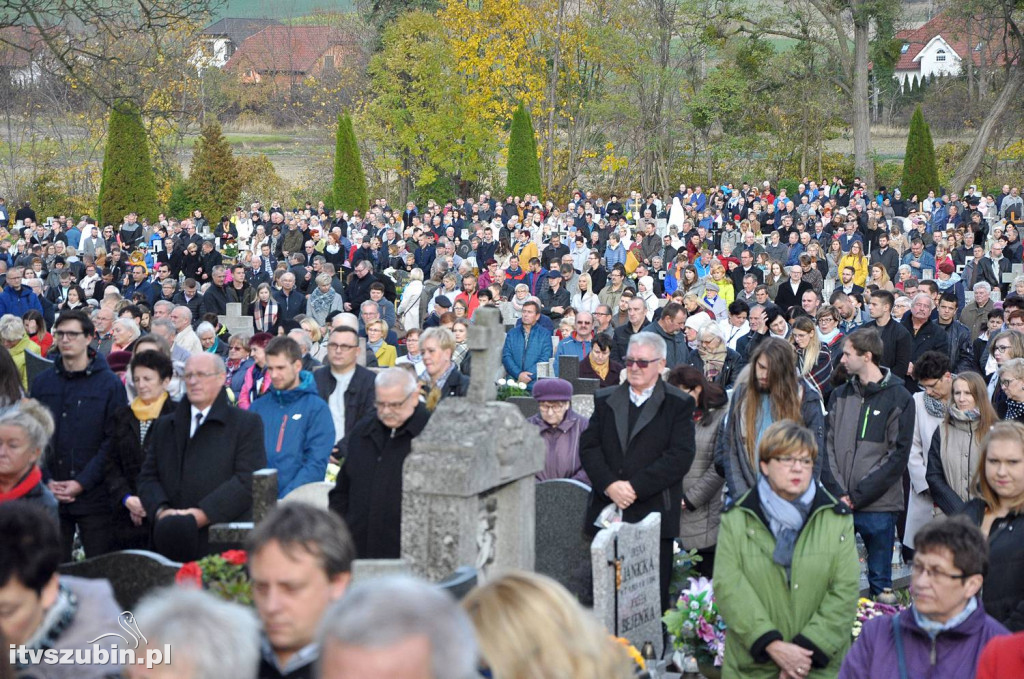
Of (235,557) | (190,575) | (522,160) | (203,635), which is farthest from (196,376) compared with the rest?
(522,160)

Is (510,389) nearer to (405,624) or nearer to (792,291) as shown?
(792,291)

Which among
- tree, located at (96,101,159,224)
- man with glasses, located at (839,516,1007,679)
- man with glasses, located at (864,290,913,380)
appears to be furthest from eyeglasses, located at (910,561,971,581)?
tree, located at (96,101,159,224)

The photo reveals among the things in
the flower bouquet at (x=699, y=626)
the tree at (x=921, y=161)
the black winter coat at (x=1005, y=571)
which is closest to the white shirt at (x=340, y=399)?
the flower bouquet at (x=699, y=626)

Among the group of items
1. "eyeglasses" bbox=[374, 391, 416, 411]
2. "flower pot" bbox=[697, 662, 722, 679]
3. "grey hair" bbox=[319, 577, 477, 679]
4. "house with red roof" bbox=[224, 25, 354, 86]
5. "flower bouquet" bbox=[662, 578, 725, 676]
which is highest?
"house with red roof" bbox=[224, 25, 354, 86]

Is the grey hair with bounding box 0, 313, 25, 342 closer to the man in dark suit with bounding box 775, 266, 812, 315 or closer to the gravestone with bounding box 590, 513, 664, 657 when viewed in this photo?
the gravestone with bounding box 590, 513, 664, 657

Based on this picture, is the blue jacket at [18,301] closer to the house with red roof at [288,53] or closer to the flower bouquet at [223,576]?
the flower bouquet at [223,576]

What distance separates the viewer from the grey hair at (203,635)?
3250mm

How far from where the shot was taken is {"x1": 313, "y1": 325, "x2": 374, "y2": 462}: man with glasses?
375 inches

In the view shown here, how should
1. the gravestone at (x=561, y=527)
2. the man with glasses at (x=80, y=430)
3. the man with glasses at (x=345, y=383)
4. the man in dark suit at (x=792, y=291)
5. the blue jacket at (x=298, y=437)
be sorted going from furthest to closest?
the man in dark suit at (x=792, y=291) → the man with glasses at (x=345, y=383) → the gravestone at (x=561, y=527) → the blue jacket at (x=298, y=437) → the man with glasses at (x=80, y=430)

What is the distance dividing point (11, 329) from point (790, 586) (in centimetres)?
866

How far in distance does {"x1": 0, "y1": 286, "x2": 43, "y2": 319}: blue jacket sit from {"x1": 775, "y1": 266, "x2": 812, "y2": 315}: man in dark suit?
1069 cm

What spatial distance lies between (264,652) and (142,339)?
5.62 m

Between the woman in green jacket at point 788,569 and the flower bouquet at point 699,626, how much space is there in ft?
3.87

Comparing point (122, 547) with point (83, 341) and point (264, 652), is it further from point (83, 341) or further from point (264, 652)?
point (264, 652)
